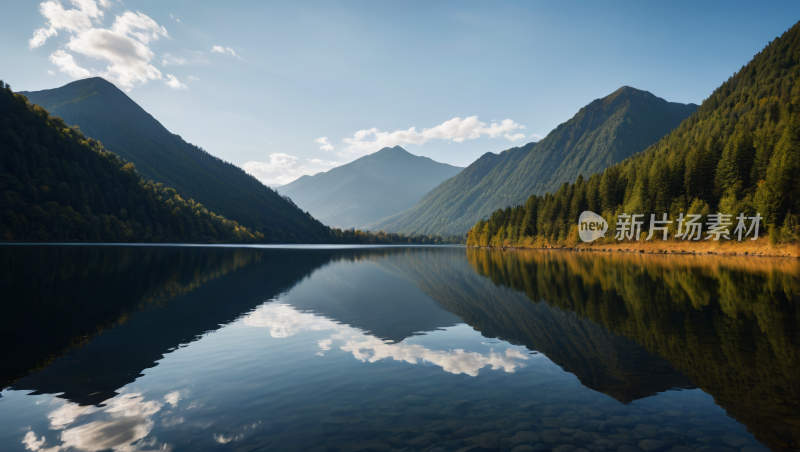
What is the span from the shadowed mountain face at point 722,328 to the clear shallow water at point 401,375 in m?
0.10

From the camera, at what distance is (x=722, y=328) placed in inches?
766

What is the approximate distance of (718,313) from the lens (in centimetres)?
2331

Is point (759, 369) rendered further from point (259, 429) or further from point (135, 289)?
point (135, 289)

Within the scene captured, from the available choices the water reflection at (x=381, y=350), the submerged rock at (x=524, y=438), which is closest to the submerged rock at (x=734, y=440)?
the submerged rock at (x=524, y=438)

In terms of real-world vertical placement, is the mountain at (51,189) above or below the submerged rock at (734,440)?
above

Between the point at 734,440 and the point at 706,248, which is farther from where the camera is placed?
the point at 706,248

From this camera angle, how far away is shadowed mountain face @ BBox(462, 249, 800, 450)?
1070cm

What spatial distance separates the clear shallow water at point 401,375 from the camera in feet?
30.2

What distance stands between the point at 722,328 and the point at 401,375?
17.8 meters

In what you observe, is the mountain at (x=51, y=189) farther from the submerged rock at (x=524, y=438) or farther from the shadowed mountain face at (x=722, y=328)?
the submerged rock at (x=524, y=438)

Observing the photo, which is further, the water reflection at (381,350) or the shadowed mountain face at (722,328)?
the water reflection at (381,350)

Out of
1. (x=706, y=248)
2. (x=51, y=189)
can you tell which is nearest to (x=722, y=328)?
(x=706, y=248)

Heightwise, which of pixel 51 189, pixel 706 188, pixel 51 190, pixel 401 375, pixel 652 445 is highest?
pixel 706 188

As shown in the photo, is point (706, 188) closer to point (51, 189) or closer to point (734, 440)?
point (734, 440)
